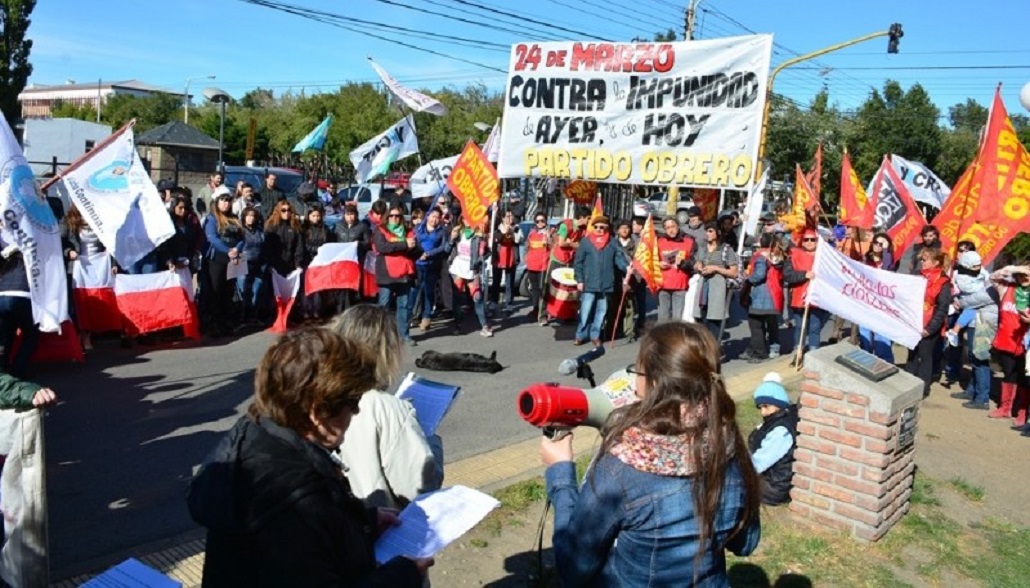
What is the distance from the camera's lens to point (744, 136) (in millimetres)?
10336

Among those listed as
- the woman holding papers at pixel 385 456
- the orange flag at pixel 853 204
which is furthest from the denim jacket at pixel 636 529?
the orange flag at pixel 853 204

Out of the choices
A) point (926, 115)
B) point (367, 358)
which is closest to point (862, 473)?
point (367, 358)

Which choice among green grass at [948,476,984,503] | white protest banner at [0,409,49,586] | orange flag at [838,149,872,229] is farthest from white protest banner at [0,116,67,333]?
orange flag at [838,149,872,229]

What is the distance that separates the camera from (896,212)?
1195cm

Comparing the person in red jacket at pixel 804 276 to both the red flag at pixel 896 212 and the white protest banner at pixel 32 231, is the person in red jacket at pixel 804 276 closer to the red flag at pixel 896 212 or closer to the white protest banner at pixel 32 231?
the red flag at pixel 896 212

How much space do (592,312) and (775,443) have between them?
580 cm

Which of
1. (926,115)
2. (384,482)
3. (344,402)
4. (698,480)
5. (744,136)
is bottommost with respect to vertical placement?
(384,482)

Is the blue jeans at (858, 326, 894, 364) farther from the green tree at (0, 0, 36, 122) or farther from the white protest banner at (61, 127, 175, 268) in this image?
the green tree at (0, 0, 36, 122)

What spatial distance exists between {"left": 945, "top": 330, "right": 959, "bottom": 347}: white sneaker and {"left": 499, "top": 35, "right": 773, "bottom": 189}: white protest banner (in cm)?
307

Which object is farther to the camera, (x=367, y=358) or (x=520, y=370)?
(x=520, y=370)

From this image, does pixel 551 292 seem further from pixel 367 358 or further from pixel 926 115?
pixel 926 115

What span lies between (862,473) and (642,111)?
6.98 meters

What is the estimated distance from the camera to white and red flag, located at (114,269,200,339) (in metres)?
9.15

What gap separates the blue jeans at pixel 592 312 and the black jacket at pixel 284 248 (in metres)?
3.78
